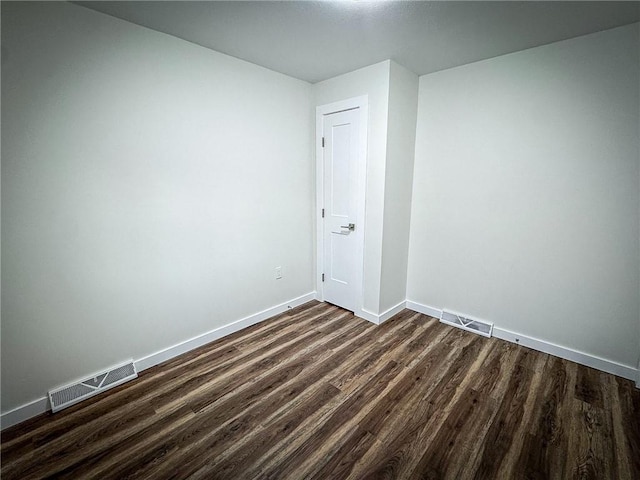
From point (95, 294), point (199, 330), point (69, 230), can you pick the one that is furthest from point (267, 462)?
point (69, 230)

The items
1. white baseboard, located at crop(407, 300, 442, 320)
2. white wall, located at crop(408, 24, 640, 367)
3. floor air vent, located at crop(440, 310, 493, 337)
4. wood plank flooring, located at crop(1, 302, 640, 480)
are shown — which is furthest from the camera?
white baseboard, located at crop(407, 300, 442, 320)

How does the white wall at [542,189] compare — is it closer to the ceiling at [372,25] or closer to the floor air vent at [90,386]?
the ceiling at [372,25]

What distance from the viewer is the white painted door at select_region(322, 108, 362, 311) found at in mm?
2982

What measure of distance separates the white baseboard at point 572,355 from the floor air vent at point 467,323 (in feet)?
0.22

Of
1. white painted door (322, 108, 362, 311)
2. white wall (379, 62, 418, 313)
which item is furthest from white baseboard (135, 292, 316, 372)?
white wall (379, 62, 418, 313)

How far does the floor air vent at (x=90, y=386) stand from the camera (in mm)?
1910

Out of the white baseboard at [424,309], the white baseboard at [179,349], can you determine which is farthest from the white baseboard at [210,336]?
the white baseboard at [424,309]

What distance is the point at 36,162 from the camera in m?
1.72

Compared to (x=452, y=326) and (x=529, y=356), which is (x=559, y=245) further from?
(x=452, y=326)

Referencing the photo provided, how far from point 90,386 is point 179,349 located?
24.2 inches

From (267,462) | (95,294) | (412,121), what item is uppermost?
(412,121)

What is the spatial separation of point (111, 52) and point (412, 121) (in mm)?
2549

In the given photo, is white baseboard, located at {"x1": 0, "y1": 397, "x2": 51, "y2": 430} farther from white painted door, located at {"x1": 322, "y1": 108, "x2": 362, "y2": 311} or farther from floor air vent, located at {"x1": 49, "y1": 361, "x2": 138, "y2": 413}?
white painted door, located at {"x1": 322, "y1": 108, "x2": 362, "y2": 311}

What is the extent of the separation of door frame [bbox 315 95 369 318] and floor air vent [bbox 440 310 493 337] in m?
0.84
